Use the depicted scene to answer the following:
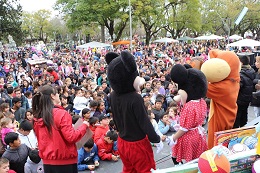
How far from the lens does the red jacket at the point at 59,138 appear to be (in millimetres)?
2770

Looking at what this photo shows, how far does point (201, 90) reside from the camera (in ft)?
10.1

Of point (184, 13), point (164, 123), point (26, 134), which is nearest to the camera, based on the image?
point (26, 134)

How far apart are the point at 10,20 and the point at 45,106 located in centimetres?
2074

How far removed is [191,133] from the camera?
3.19m

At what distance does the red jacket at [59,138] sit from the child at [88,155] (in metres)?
1.59

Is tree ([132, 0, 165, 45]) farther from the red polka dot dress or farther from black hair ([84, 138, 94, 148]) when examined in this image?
the red polka dot dress

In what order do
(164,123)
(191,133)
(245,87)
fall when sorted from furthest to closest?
(164,123), (245,87), (191,133)

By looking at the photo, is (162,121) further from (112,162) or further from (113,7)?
(113,7)

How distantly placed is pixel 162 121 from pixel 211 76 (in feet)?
9.62

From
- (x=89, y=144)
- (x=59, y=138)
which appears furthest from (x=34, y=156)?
(x=59, y=138)

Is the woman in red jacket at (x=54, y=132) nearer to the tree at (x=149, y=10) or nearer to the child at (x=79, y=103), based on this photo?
the child at (x=79, y=103)

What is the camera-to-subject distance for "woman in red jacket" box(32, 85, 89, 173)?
9.07 feet

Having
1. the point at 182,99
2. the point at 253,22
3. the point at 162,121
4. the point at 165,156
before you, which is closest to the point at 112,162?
the point at 165,156

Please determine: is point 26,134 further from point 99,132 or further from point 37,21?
point 37,21
